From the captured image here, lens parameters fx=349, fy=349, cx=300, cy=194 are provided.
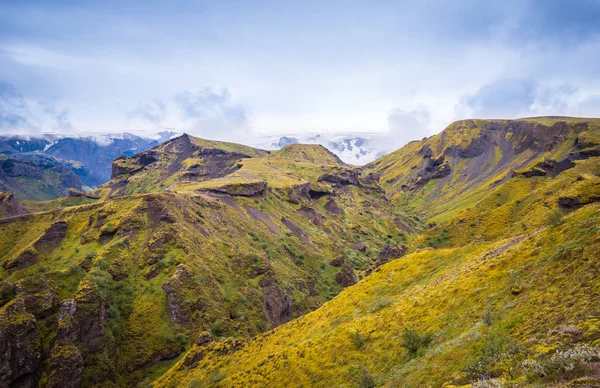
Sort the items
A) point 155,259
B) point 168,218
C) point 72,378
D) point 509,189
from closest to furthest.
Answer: point 72,378 → point 155,259 → point 168,218 → point 509,189

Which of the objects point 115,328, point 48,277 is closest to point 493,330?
point 115,328

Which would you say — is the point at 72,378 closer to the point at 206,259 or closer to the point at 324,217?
the point at 206,259

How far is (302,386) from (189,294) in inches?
1538

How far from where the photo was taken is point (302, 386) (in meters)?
25.0

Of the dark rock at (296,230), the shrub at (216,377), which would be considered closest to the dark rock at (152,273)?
the shrub at (216,377)

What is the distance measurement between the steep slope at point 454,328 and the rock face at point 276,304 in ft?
96.0

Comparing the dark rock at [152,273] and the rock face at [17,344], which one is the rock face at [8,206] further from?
the rock face at [17,344]

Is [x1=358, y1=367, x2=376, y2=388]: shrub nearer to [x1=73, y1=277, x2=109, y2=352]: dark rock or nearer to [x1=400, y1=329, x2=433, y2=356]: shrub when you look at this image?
[x1=400, y1=329, x2=433, y2=356]: shrub

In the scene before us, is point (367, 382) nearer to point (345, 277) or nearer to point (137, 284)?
point (137, 284)

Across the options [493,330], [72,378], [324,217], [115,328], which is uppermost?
[324,217]

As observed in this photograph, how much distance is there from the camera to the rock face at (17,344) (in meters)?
39.1

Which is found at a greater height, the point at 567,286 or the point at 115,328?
the point at 115,328

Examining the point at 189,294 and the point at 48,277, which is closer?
the point at 48,277

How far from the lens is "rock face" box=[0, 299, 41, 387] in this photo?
39.1 m
